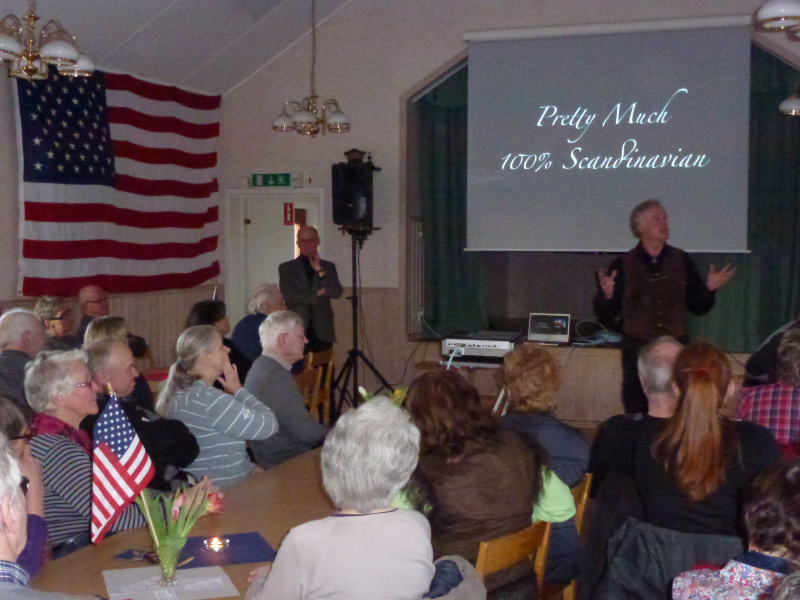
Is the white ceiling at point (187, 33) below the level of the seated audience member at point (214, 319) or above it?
above

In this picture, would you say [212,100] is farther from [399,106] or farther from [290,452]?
[290,452]

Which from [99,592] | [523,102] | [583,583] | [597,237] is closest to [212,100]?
[523,102]

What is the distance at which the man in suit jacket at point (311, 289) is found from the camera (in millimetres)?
6754

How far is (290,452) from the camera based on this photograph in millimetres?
3848

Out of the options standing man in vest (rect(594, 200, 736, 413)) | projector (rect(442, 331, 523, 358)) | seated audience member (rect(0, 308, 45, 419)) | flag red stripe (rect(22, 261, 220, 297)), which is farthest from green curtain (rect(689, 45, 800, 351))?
seated audience member (rect(0, 308, 45, 419))

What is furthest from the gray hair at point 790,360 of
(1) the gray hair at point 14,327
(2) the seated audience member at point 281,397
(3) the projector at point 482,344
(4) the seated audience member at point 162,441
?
(1) the gray hair at point 14,327

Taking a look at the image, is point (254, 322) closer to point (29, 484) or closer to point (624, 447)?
point (624, 447)

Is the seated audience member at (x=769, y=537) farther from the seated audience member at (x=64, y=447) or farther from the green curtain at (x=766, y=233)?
the green curtain at (x=766, y=233)

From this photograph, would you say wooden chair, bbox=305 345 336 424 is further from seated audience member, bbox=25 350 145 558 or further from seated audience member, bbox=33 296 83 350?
seated audience member, bbox=25 350 145 558

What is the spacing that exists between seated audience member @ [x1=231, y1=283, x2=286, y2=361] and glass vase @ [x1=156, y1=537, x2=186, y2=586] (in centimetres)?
309

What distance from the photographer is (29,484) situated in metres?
2.17

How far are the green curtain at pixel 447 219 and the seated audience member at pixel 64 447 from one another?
18.0ft

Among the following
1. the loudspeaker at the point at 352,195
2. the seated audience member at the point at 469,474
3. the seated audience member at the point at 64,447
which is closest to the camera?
the seated audience member at the point at 469,474

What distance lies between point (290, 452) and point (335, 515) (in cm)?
210
